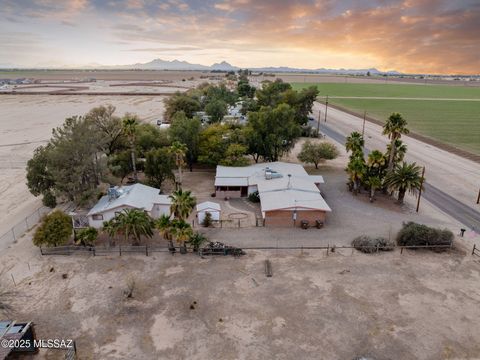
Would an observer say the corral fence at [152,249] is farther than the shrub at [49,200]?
No

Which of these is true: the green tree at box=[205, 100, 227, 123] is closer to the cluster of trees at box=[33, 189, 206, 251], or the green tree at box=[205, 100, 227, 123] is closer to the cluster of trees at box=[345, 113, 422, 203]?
the cluster of trees at box=[345, 113, 422, 203]

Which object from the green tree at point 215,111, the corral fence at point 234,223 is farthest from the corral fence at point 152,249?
the green tree at point 215,111

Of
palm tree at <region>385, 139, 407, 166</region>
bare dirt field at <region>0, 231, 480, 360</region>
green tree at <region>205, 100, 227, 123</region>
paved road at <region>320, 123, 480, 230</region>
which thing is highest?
green tree at <region>205, 100, 227, 123</region>

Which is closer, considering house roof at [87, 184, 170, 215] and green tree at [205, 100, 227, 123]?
house roof at [87, 184, 170, 215]

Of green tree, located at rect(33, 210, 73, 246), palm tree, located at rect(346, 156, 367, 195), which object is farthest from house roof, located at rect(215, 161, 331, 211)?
green tree, located at rect(33, 210, 73, 246)

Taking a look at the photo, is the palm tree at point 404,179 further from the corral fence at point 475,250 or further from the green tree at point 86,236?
the green tree at point 86,236

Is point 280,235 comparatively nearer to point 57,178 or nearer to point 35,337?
point 35,337

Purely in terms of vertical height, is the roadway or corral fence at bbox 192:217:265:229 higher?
the roadway
